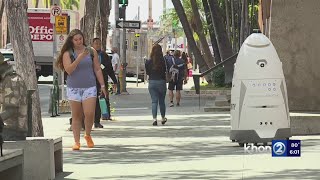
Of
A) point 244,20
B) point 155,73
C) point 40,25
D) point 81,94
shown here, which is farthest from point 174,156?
point 40,25

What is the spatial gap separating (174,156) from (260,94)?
4.87 feet

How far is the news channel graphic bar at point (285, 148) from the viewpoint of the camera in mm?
11922

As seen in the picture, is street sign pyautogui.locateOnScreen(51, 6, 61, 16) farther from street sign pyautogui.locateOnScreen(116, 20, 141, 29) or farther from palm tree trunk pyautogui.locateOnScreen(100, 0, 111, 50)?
street sign pyautogui.locateOnScreen(116, 20, 141, 29)

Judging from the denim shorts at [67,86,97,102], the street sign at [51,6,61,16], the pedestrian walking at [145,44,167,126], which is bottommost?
the pedestrian walking at [145,44,167,126]

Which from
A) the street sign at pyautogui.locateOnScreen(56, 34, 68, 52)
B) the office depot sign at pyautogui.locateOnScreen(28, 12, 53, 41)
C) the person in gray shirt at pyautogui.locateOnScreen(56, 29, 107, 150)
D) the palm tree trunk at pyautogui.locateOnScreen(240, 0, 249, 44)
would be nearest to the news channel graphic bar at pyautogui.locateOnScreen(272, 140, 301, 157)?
the person in gray shirt at pyautogui.locateOnScreen(56, 29, 107, 150)

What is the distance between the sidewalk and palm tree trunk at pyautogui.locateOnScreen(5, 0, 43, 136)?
0.70m

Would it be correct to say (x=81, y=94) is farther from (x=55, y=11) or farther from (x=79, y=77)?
(x=55, y=11)

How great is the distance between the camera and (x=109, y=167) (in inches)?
496

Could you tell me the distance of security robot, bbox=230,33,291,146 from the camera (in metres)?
14.1

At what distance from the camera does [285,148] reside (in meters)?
12.2

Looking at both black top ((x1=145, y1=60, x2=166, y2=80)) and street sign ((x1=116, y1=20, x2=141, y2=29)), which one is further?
street sign ((x1=116, y1=20, x2=141, y2=29))

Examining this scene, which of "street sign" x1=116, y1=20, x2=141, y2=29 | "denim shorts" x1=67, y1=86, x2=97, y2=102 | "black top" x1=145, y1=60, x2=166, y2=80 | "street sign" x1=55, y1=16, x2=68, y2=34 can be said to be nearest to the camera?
"denim shorts" x1=67, y1=86, x2=97, y2=102

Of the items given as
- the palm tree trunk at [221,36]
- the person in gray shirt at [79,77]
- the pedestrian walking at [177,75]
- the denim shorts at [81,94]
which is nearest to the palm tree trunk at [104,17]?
the pedestrian walking at [177,75]

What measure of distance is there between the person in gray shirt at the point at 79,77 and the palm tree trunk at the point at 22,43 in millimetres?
911
